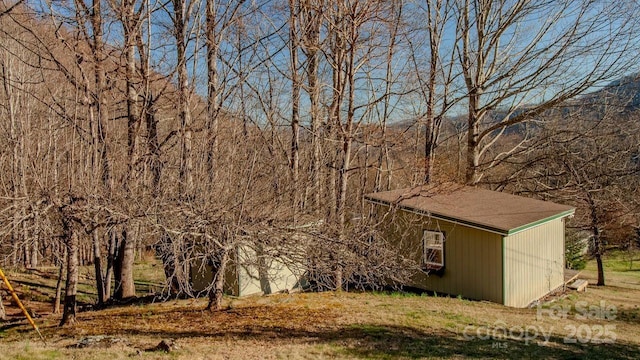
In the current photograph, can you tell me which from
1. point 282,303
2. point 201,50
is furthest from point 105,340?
point 201,50

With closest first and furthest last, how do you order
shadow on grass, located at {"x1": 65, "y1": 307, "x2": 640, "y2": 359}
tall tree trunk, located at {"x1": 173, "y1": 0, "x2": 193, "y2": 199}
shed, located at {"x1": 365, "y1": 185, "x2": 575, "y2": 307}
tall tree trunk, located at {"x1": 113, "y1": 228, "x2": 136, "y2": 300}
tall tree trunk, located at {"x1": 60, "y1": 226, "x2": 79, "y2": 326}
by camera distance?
shadow on grass, located at {"x1": 65, "y1": 307, "x2": 640, "y2": 359} < tall tree trunk, located at {"x1": 173, "y1": 0, "x2": 193, "y2": 199} < tall tree trunk, located at {"x1": 60, "y1": 226, "x2": 79, "y2": 326} < tall tree trunk, located at {"x1": 113, "y1": 228, "x2": 136, "y2": 300} < shed, located at {"x1": 365, "y1": 185, "x2": 575, "y2": 307}

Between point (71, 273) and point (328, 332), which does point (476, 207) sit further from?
point (71, 273)

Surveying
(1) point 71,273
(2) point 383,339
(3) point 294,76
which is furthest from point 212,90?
(2) point 383,339

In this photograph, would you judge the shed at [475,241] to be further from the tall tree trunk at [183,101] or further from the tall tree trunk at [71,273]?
the tall tree trunk at [71,273]

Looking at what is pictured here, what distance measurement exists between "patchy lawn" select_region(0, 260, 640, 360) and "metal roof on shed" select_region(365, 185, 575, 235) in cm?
185

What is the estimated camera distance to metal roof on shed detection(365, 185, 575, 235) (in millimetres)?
9898

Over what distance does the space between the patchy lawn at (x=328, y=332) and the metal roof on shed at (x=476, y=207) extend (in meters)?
1.85

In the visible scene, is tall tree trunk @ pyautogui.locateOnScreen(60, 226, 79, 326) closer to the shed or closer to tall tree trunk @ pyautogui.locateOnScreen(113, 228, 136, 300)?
tall tree trunk @ pyautogui.locateOnScreen(113, 228, 136, 300)

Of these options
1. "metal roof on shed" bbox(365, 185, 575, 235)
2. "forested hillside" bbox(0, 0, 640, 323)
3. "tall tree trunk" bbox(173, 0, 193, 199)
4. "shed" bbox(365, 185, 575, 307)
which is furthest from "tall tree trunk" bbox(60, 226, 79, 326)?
"metal roof on shed" bbox(365, 185, 575, 235)

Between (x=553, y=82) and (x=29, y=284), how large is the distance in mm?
17701

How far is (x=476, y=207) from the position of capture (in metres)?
11.0

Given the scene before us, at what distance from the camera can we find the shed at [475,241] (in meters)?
9.81

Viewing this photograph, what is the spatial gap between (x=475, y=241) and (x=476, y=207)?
127 cm

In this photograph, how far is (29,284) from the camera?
13766 millimetres
